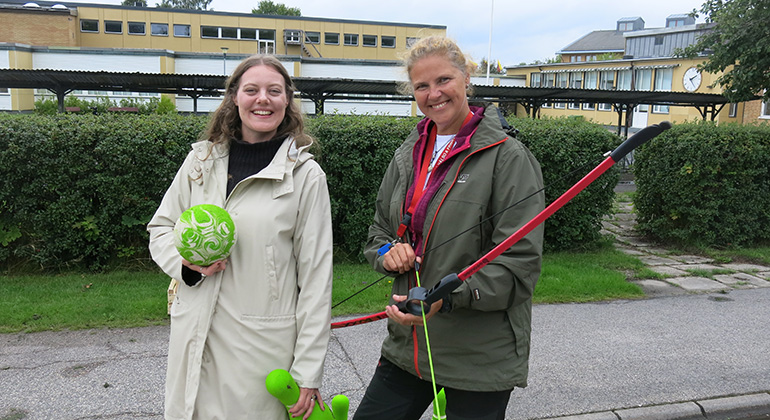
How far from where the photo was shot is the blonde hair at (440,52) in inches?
94.6

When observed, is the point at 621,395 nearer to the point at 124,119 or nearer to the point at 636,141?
the point at 636,141

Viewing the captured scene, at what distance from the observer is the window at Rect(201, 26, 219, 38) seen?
182 feet

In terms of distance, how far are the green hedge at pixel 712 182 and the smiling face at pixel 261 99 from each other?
8.08m

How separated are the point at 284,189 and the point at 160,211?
1.96 ft

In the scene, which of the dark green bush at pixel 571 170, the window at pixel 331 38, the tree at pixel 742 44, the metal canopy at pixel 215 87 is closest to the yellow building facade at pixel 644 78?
the metal canopy at pixel 215 87

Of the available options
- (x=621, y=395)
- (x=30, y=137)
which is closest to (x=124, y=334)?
(x=30, y=137)

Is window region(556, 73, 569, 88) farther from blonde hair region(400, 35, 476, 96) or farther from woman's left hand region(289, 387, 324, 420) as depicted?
woman's left hand region(289, 387, 324, 420)

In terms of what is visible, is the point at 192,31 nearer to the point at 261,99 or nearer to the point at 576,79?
the point at 576,79

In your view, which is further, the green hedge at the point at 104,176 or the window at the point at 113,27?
the window at the point at 113,27

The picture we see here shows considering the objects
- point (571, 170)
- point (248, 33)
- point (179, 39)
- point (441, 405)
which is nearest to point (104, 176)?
point (441, 405)

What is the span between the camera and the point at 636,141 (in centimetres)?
199

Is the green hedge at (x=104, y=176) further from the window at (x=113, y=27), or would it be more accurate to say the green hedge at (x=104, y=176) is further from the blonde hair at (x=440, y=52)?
the window at (x=113, y=27)

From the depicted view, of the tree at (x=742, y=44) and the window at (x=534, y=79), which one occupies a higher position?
the window at (x=534, y=79)

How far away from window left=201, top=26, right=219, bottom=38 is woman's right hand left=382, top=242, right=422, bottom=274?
58036mm
